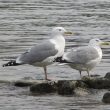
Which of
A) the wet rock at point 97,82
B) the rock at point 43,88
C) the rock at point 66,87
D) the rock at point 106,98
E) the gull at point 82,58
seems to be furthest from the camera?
the gull at point 82,58

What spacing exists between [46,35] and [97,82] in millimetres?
9130

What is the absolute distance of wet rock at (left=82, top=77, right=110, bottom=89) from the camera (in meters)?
13.3

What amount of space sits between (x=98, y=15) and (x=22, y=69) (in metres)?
13.0

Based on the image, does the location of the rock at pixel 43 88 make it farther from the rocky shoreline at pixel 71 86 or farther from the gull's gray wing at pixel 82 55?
the gull's gray wing at pixel 82 55

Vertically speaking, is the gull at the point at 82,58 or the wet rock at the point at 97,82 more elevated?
the gull at the point at 82,58

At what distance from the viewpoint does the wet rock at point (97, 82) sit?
13.3 m

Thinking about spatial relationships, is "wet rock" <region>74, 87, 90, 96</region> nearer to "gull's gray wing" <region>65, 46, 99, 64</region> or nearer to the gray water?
the gray water

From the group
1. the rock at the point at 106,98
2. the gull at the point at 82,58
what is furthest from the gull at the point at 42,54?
the rock at the point at 106,98

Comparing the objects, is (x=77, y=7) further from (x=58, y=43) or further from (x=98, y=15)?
(x=58, y=43)

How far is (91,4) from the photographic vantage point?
33.2 meters

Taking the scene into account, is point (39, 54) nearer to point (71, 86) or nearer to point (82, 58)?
point (82, 58)

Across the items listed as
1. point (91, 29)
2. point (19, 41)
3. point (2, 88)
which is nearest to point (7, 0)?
point (91, 29)

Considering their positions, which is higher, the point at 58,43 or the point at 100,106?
the point at 58,43

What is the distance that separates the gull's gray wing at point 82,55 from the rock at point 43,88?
1.04m
